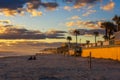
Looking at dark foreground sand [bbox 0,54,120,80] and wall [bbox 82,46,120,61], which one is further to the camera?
wall [bbox 82,46,120,61]

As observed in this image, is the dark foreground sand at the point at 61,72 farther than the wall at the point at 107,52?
No

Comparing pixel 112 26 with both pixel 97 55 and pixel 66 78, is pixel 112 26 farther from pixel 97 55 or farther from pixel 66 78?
pixel 66 78

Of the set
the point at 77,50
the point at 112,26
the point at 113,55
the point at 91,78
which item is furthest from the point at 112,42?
the point at 112,26

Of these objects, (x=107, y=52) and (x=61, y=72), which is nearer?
(x=61, y=72)

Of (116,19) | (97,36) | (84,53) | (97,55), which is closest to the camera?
(97,55)

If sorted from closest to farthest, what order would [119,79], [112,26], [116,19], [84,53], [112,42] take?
[119,79] → [112,42] → [84,53] → [116,19] → [112,26]

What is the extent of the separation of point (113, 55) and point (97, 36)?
4547 inches

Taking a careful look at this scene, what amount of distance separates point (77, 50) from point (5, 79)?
8818 centimetres

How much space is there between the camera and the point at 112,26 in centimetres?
13388

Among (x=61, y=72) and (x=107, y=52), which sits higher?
(x=107, y=52)

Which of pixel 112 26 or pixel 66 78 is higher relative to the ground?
pixel 112 26

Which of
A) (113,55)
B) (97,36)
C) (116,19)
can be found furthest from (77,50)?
(97,36)

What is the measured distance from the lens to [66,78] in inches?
1087

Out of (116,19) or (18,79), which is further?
(116,19)
